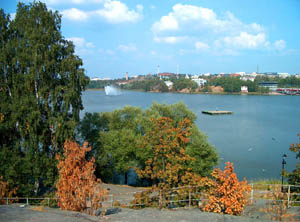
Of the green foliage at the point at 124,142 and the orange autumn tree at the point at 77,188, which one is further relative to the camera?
the green foliage at the point at 124,142

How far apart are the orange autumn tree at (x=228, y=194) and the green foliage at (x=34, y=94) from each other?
7.42 meters

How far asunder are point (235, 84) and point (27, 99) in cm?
10999

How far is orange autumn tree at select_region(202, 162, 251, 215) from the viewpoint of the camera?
7.39m

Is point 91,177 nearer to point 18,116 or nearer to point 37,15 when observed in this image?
point 18,116

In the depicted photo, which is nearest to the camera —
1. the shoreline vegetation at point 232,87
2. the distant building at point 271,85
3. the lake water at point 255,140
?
the lake water at point 255,140

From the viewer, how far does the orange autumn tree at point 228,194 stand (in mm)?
7391

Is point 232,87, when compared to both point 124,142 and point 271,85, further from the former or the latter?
point 124,142

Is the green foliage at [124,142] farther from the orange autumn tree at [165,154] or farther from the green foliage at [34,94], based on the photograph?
the orange autumn tree at [165,154]

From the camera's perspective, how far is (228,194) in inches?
295

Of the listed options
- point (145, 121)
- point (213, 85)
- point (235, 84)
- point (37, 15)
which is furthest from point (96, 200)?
point (213, 85)

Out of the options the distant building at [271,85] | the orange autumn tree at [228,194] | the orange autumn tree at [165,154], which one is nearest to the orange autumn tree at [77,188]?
the orange autumn tree at [228,194]

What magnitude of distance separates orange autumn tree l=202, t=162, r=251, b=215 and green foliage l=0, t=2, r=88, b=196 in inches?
292

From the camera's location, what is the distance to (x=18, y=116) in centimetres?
1247

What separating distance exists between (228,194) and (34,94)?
965 centimetres
